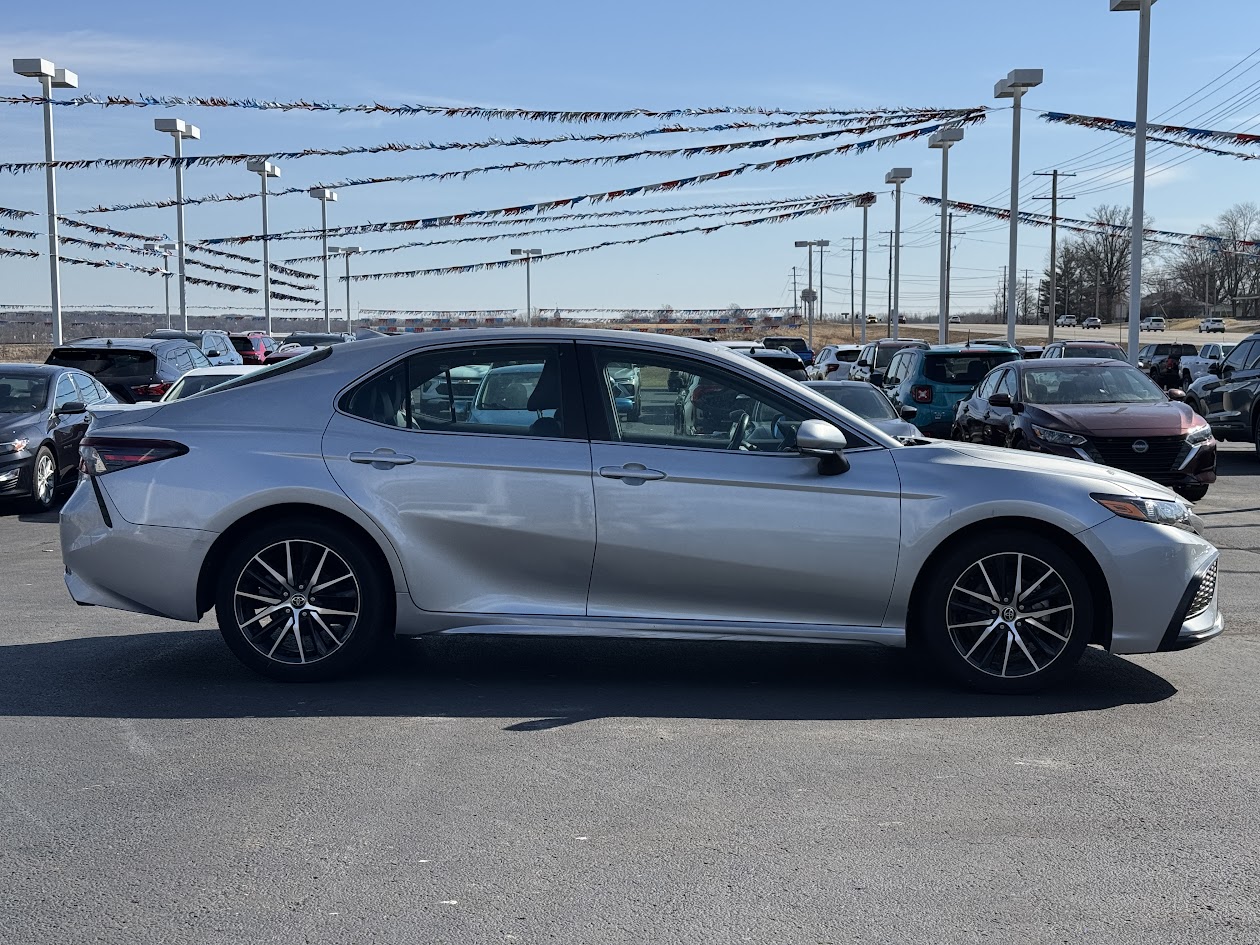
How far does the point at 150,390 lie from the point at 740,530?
45.5 feet

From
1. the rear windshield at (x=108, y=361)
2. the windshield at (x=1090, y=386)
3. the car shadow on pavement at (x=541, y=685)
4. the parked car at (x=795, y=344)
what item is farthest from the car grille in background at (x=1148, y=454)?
the parked car at (x=795, y=344)

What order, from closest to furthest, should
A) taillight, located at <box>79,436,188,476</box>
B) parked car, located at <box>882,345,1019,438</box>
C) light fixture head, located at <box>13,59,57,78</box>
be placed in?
1. taillight, located at <box>79,436,188,476</box>
2. parked car, located at <box>882,345,1019,438</box>
3. light fixture head, located at <box>13,59,57,78</box>

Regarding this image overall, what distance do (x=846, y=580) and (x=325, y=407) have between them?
97.6 inches

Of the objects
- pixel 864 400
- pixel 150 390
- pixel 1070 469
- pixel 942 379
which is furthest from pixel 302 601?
pixel 942 379

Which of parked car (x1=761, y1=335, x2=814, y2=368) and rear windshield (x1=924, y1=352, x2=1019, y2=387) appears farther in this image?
parked car (x1=761, y1=335, x2=814, y2=368)

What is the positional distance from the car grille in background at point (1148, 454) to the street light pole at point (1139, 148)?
34.5 feet

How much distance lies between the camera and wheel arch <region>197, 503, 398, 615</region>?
6.19 m

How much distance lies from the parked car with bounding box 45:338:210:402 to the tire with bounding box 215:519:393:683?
12.5m

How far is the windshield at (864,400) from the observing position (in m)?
14.5

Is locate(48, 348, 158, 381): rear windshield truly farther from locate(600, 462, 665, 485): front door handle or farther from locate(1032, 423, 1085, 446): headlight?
locate(600, 462, 665, 485): front door handle

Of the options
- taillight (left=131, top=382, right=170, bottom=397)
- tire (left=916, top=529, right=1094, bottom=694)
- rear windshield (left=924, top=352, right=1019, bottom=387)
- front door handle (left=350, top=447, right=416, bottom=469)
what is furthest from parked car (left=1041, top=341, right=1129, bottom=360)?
front door handle (left=350, top=447, right=416, bottom=469)

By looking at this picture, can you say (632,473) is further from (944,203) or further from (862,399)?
(944,203)

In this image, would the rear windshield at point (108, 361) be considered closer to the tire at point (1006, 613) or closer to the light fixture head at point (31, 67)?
the light fixture head at point (31, 67)

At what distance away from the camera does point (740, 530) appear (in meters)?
5.98
